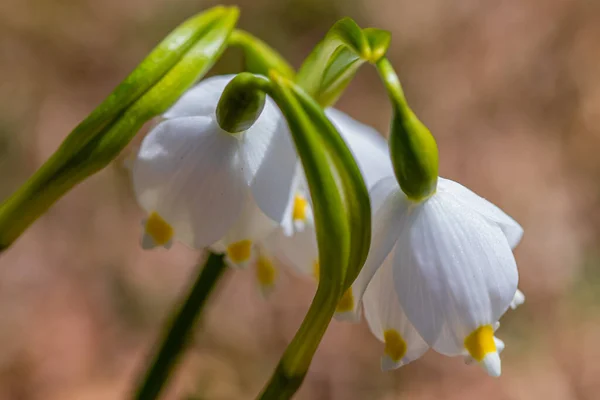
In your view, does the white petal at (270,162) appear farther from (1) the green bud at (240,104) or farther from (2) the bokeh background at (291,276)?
(2) the bokeh background at (291,276)

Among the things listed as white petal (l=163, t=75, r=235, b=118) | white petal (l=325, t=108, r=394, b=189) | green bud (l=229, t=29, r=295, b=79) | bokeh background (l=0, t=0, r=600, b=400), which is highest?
green bud (l=229, t=29, r=295, b=79)

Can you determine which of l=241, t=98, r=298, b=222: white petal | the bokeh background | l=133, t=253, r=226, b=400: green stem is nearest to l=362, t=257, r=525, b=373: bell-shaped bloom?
l=241, t=98, r=298, b=222: white petal

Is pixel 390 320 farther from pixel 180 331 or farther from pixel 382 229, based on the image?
pixel 180 331

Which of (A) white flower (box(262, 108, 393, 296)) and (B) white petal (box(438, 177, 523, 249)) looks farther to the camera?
(A) white flower (box(262, 108, 393, 296))

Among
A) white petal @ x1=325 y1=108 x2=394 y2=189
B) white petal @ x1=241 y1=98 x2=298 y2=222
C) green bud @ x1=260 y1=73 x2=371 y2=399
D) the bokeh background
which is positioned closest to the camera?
green bud @ x1=260 y1=73 x2=371 y2=399

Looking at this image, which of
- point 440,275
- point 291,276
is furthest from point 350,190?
point 291,276

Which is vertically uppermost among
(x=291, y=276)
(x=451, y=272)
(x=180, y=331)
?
(x=451, y=272)

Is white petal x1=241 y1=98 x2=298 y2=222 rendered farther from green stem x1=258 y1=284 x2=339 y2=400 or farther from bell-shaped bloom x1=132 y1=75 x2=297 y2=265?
green stem x1=258 y1=284 x2=339 y2=400

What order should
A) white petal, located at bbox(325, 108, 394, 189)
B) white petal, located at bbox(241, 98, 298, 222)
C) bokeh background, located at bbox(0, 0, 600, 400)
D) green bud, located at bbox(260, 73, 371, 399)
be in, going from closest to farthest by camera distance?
A: green bud, located at bbox(260, 73, 371, 399), white petal, located at bbox(241, 98, 298, 222), white petal, located at bbox(325, 108, 394, 189), bokeh background, located at bbox(0, 0, 600, 400)
